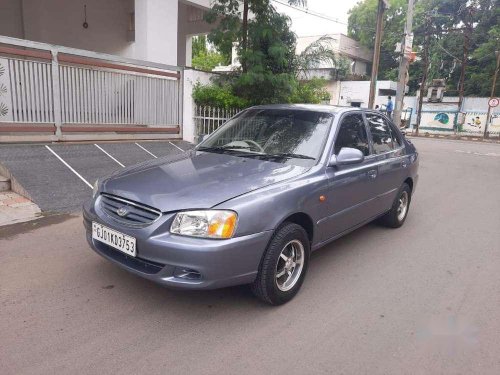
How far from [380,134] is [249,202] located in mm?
2775

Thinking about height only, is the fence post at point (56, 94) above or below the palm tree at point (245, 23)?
below

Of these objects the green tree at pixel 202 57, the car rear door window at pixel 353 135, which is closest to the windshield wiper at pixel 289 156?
the car rear door window at pixel 353 135

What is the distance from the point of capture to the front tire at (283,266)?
305 centimetres

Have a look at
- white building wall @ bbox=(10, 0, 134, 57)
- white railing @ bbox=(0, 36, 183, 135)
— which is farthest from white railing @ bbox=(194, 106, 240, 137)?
white building wall @ bbox=(10, 0, 134, 57)

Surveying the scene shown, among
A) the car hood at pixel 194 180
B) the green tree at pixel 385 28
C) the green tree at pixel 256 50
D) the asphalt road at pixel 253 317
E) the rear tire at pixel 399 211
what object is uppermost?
the green tree at pixel 385 28

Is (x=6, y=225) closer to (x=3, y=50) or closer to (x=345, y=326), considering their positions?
(x=3, y=50)

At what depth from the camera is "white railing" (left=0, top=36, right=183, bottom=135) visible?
6836 millimetres

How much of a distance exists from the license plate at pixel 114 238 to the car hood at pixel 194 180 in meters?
0.29

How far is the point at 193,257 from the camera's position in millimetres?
2701

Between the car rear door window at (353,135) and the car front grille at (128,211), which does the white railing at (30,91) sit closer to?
the car front grille at (128,211)

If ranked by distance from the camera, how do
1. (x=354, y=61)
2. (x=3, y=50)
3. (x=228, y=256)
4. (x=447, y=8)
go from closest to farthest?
(x=228, y=256) < (x=3, y=50) < (x=447, y=8) < (x=354, y=61)

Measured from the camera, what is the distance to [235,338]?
2812 millimetres

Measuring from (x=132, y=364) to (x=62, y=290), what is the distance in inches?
48.8

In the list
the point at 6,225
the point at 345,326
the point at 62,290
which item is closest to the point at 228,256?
the point at 345,326
